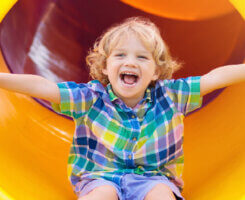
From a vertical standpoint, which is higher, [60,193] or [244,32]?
[244,32]

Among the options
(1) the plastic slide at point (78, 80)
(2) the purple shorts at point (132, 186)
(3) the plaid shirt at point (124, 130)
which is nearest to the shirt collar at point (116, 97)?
(3) the plaid shirt at point (124, 130)

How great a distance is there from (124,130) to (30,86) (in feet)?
1.19

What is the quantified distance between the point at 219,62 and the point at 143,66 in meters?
0.99

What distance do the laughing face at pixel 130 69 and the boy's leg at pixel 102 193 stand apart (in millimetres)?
331

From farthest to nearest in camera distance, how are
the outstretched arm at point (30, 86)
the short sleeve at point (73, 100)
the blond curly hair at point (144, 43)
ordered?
the blond curly hair at point (144, 43), the short sleeve at point (73, 100), the outstretched arm at point (30, 86)

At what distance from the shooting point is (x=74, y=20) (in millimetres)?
2598

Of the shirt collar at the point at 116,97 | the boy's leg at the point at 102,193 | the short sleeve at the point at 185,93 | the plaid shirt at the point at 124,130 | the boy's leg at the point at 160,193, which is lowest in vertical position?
the boy's leg at the point at 102,193

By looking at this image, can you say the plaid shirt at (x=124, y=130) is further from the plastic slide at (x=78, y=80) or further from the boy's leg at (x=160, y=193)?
the plastic slide at (x=78, y=80)

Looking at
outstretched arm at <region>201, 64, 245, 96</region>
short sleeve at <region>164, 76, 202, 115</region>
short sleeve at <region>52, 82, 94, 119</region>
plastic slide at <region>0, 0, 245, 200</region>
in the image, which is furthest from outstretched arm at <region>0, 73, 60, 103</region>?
outstretched arm at <region>201, 64, 245, 96</region>

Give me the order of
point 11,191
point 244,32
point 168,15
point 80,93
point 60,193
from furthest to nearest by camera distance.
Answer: point 168,15 < point 244,32 < point 60,193 < point 80,93 < point 11,191

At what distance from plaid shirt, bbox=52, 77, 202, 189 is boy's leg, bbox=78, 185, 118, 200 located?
6 cm

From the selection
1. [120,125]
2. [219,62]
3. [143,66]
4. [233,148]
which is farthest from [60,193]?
[219,62]

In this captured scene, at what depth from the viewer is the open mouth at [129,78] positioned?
4.77 ft

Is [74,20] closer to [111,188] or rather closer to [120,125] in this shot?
[120,125]
